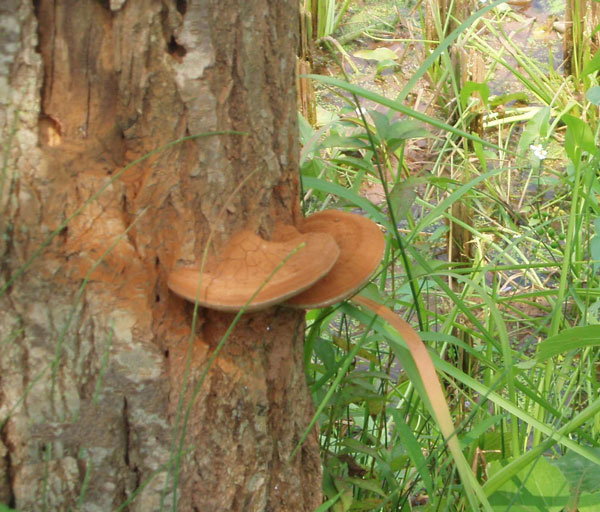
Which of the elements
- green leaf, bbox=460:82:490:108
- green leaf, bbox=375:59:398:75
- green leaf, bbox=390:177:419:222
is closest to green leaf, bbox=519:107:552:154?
green leaf, bbox=460:82:490:108

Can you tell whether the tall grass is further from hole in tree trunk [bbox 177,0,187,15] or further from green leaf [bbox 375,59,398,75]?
green leaf [bbox 375,59,398,75]

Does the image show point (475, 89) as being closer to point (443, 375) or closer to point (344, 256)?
point (443, 375)

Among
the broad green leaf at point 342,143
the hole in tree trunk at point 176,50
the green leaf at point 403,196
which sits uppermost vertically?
the hole in tree trunk at point 176,50

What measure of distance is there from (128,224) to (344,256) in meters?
0.36

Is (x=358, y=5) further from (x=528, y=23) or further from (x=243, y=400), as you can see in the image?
(x=243, y=400)

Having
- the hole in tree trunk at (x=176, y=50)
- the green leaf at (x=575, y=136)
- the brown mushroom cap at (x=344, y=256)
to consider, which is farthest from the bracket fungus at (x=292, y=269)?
the green leaf at (x=575, y=136)

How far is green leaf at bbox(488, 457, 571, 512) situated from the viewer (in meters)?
1.43

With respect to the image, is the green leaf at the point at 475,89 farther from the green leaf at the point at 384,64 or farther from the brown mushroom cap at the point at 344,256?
the brown mushroom cap at the point at 344,256

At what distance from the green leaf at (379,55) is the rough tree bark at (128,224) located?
338 cm

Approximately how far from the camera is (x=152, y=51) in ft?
3.64

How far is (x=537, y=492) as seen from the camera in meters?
1.45

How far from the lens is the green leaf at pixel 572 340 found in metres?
1.27

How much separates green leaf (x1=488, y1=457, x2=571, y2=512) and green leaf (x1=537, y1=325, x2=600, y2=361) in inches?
9.0

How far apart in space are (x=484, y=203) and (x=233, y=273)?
2.44 meters
